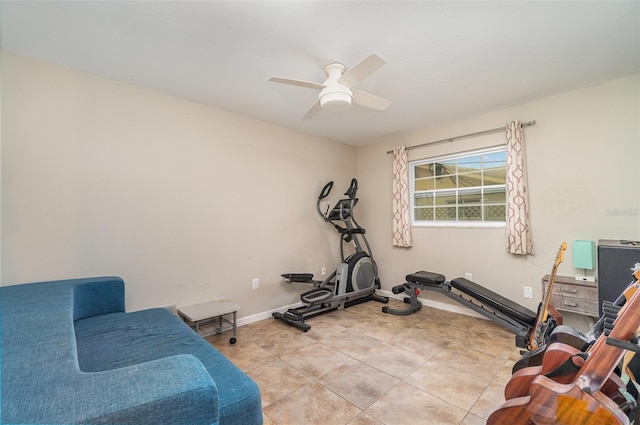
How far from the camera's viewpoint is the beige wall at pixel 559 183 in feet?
8.09

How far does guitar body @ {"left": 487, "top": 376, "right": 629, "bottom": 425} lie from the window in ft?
8.10

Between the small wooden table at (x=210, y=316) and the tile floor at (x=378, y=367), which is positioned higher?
the small wooden table at (x=210, y=316)

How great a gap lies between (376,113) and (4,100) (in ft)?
10.7

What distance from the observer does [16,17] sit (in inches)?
65.2

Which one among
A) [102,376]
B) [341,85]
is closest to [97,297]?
[102,376]

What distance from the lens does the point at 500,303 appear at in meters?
2.67

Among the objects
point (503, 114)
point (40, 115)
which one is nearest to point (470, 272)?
point (503, 114)

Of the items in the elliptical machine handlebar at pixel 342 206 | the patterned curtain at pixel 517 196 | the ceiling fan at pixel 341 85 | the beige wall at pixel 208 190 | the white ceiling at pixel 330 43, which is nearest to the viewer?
the white ceiling at pixel 330 43

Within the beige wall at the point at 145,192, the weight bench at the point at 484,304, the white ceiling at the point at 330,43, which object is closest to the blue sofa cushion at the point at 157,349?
the beige wall at the point at 145,192

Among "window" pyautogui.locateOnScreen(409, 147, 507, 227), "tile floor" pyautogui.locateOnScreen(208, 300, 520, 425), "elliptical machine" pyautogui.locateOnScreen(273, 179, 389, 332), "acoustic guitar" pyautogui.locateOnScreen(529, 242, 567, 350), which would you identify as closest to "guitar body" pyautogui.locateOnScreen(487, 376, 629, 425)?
"tile floor" pyautogui.locateOnScreen(208, 300, 520, 425)

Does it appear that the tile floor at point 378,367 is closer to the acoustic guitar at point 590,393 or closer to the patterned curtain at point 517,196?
the acoustic guitar at point 590,393

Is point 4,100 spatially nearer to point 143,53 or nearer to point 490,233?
point 143,53

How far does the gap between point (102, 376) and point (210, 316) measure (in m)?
1.89

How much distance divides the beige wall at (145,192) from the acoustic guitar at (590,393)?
274cm
